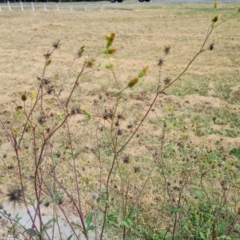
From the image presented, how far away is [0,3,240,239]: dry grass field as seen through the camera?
242 centimetres

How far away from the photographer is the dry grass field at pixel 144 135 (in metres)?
2.42

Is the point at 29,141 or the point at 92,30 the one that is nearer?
the point at 29,141

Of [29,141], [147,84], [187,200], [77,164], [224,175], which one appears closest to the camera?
[187,200]

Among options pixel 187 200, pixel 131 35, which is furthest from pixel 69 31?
pixel 187 200

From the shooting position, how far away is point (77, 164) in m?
3.38

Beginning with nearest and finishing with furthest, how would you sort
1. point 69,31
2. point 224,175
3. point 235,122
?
point 224,175 → point 235,122 → point 69,31

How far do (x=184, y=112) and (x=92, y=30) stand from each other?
331 inches

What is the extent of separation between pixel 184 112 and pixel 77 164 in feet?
6.04

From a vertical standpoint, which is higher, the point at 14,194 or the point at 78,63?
the point at 14,194

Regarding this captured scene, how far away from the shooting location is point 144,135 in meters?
3.92

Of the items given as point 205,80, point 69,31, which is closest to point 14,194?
point 205,80

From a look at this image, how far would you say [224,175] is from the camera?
10.2 ft

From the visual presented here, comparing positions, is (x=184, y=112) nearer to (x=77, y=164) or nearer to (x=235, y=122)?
(x=235, y=122)

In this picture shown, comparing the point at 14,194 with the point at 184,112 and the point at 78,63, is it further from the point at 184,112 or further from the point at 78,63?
the point at 78,63
